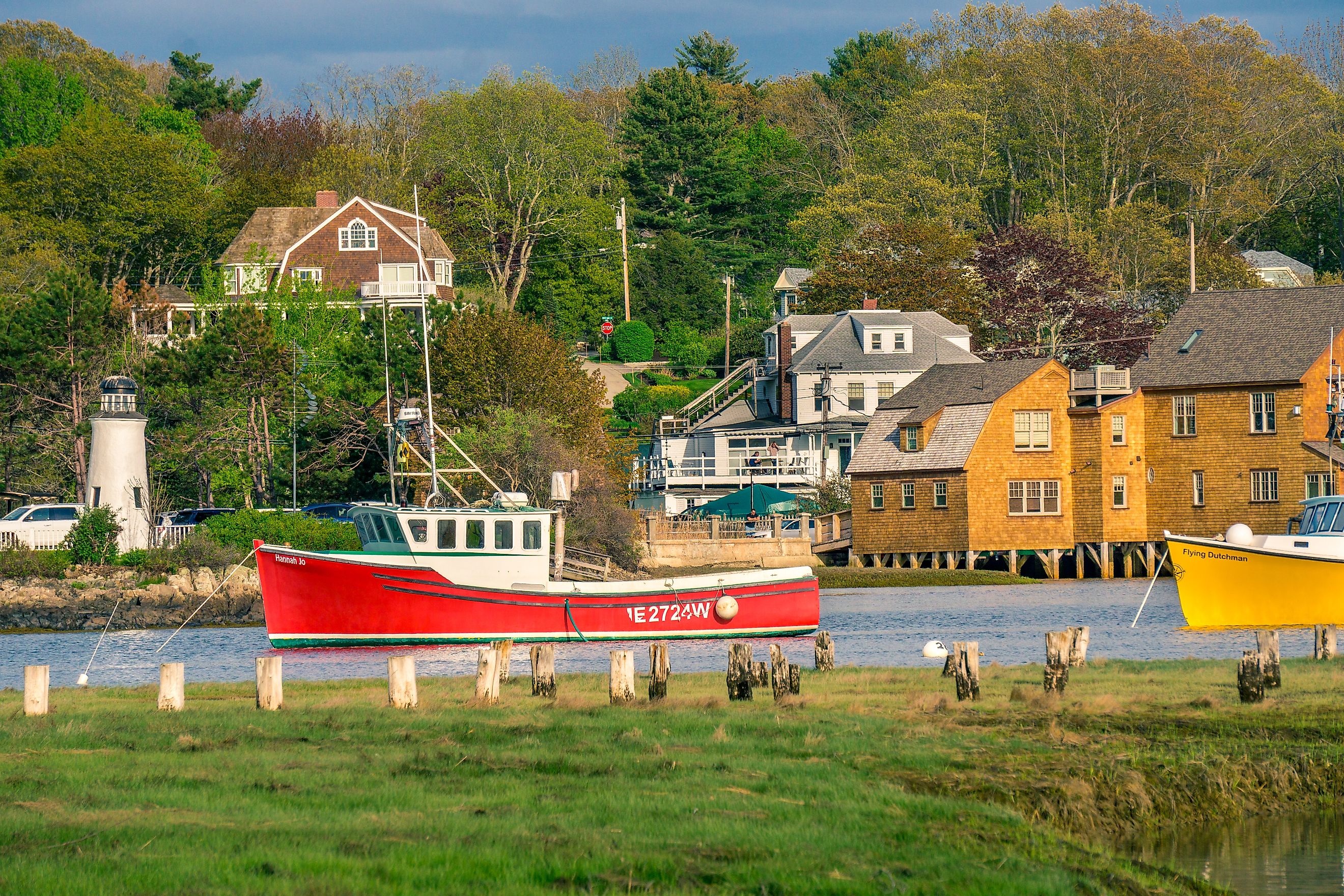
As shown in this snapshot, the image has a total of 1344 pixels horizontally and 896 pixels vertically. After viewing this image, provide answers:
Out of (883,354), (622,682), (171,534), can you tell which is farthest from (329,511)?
(622,682)

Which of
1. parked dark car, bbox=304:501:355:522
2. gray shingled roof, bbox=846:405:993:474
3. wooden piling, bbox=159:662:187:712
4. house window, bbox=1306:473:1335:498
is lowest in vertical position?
wooden piling, bbox=159:662:187:712

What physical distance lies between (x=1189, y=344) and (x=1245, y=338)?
6.95 ft

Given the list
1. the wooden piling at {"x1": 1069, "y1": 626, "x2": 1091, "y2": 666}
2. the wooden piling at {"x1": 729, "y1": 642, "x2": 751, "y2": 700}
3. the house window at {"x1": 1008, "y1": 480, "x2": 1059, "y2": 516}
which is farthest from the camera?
the house window at {"x1": 1008, "y1": 480, "x2": 1059, "y2": 516}

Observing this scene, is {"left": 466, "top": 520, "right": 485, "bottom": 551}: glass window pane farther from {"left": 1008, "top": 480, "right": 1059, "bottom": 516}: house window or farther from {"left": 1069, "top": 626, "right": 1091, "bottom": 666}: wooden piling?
{"left": 1008, "top": 480, "right": 1059, "bottom": 516}: house window

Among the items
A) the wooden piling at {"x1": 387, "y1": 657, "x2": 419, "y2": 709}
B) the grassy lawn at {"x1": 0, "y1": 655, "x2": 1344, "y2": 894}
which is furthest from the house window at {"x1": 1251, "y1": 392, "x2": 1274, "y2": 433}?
the wooden piling at {"x1": 387, "y1": 657, "x2": 419, "y2": 709}

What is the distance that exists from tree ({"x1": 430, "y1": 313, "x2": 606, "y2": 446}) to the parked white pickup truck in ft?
48.4

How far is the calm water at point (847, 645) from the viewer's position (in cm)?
3167

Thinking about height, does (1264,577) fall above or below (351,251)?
below

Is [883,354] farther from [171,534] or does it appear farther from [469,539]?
[469,539]

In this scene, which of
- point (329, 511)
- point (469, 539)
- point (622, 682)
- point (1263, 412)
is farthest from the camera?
point (1263, 412)

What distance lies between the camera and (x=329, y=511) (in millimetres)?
56906

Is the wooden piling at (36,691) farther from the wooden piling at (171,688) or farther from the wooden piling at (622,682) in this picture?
the wooden piling at (622,682)

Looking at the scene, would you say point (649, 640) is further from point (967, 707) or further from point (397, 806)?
point (397, 806)

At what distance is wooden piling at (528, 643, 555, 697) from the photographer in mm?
21172
